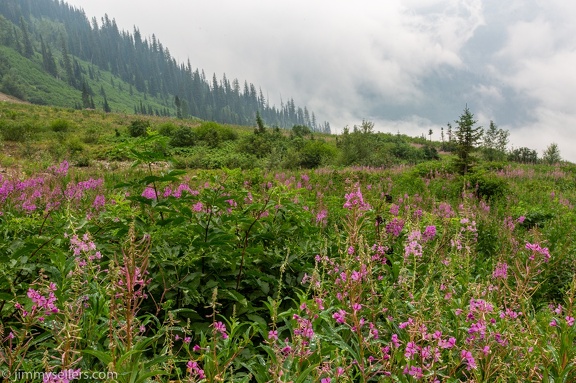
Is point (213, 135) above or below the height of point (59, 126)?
below

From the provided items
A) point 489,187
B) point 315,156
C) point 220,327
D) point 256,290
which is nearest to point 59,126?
point 315,156

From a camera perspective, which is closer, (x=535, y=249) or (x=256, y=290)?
(x=535, y=249)

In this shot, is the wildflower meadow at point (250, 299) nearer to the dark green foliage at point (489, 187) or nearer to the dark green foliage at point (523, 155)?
the dark green foliage at point (489, 187)

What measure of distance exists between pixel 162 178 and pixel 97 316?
119 centimetres

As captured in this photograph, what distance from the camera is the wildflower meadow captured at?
1.52 metres

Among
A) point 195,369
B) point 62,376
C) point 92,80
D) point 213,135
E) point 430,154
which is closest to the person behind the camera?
point 62,376

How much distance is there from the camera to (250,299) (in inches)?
120

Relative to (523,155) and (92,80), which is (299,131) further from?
(92,80)

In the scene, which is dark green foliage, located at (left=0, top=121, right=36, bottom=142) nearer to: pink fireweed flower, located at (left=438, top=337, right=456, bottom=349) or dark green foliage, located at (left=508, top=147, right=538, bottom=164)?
pink fireweed flower, located at (left=438, top=337, right=456, bottom=349)

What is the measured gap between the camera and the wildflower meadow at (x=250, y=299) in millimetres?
1518

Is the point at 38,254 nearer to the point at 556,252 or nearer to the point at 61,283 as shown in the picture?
the point at 61,283

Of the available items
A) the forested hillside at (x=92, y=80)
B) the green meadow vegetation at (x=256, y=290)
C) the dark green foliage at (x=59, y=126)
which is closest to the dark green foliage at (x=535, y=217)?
the green meadow vegetation at (x=256, y=290)

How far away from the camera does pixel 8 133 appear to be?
22688 millimetres

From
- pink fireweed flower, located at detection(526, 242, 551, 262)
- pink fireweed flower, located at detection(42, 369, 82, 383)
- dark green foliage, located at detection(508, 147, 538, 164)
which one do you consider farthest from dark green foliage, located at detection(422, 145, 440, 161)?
pink fireweed flower, located at detection(42, 369, 82, 383)
